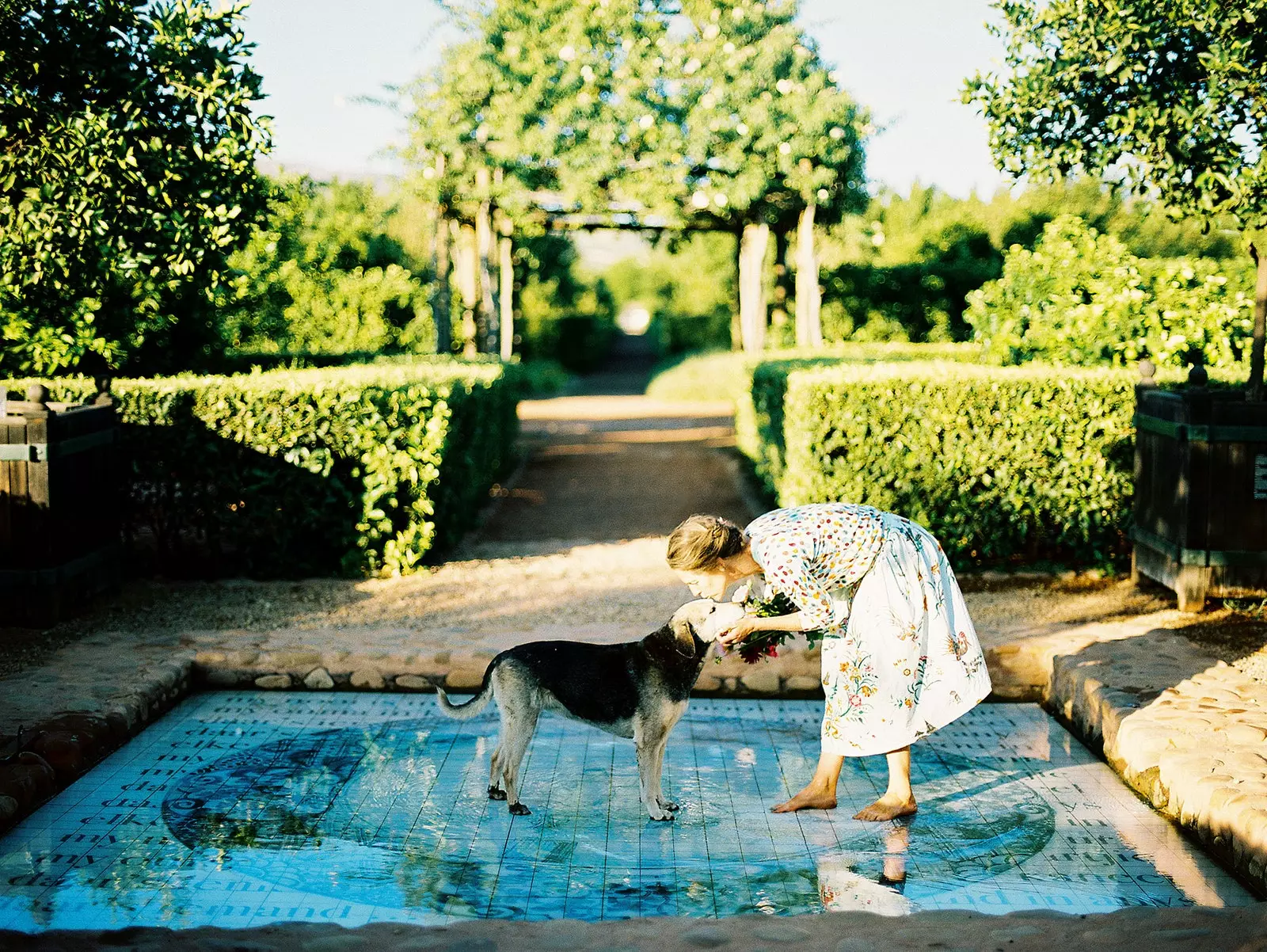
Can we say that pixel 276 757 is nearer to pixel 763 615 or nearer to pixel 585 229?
pixel 763 615

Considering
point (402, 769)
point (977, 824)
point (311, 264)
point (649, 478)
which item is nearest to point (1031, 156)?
point (977, 824)

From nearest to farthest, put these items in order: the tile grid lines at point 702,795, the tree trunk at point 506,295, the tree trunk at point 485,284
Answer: the tile grid lines at point 702,795 < the tree trunk at point 485,284 < the tree trunk at point 506,295

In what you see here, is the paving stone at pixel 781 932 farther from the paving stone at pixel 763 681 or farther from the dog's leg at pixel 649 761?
the paving stone at pixel 763 681

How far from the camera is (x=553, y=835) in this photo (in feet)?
15.2

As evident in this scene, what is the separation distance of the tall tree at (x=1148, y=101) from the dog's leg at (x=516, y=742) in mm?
5184

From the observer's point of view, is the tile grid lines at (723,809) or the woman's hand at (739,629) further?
the woman's hand at (739,629)

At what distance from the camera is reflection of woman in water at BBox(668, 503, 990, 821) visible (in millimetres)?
4387

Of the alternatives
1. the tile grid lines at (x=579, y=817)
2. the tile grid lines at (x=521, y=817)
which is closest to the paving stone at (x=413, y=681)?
the tile grid lines at (x=521, y=817)

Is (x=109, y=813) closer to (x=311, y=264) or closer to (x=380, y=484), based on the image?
(x=380, y=484)

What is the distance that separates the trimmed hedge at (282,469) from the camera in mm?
8359

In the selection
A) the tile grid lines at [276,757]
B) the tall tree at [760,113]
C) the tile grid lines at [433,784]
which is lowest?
the tile grid lines at [433,784]

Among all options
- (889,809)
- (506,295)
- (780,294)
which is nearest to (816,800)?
(889,809)

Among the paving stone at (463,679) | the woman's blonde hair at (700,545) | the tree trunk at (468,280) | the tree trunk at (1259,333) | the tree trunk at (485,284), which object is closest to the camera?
the woman's blonde hair at (700,545)

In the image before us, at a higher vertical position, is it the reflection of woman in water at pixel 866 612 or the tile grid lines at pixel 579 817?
the reflection of woman in water at pixel 866 612
